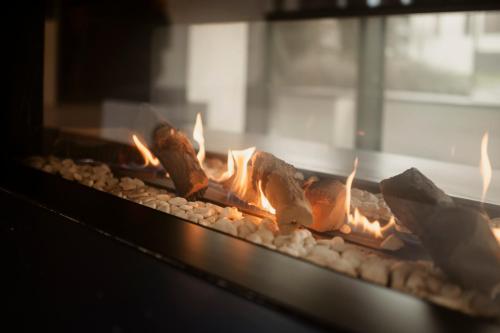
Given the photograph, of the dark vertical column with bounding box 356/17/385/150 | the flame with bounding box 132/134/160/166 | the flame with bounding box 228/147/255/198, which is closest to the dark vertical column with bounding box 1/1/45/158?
the flame with bounding box 132/134/160/166

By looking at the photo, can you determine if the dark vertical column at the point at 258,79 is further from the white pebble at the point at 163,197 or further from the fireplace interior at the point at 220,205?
the white pebble at the point at 163,197

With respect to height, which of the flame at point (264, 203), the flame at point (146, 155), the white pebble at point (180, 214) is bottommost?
the white pebble at point (180, 214)

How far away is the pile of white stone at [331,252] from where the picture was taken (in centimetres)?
70

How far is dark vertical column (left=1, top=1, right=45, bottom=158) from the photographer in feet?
5.25

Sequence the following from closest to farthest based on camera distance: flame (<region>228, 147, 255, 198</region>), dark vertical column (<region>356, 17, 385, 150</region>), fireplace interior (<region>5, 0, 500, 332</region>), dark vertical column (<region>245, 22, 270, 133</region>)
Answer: fireplace interior (<region>5, 0, 500, 332</region>), flame (<region>228, 147, 255, 198</region>), dark vertical column (<region>356, 17, 385, 150</region>), dark vertical column (<region>245, 22, 270, 133</region>)

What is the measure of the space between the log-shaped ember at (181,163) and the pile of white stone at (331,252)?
0.04 meters

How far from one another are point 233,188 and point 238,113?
2.45 meters

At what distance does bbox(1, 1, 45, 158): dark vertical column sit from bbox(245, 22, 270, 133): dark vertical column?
201 cm

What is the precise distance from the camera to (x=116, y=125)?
100 inches

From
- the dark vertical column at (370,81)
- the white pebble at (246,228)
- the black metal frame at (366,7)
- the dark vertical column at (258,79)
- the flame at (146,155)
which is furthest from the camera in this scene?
the dark vertical column at (258,79)

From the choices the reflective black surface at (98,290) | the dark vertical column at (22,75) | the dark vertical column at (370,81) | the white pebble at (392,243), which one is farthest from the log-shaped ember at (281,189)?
the dark vertical column at (370,81)

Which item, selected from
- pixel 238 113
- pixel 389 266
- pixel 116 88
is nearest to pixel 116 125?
pixel 116 88

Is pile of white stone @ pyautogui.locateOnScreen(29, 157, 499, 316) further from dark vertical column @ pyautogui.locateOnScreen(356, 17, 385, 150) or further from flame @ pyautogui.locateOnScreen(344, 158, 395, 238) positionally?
dark vertical column @ pyautogui.locateOnScreen(356, 17, 385, 150)

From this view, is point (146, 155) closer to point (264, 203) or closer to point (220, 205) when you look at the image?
point (220, 205)
